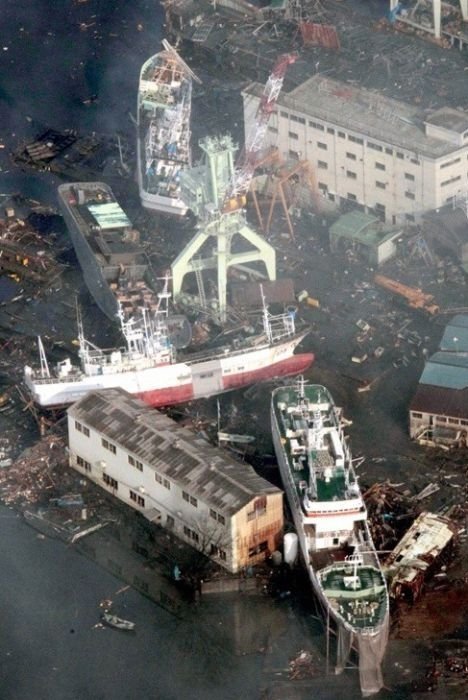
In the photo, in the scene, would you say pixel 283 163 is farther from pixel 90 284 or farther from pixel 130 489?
pixel 130 489

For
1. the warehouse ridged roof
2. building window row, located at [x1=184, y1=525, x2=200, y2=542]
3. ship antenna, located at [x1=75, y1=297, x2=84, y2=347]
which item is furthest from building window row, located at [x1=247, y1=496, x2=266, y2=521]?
the warehouse ridged roof

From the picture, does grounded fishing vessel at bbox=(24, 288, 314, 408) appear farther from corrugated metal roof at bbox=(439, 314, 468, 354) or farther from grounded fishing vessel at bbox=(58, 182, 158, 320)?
corrugated metal roof at bbox=(439, 314, 468, 354)

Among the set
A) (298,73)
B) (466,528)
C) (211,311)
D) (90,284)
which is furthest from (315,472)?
(298,73)

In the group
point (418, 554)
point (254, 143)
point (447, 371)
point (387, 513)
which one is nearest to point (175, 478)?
point (387, 513)

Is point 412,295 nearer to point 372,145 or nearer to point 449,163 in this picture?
point 449,163

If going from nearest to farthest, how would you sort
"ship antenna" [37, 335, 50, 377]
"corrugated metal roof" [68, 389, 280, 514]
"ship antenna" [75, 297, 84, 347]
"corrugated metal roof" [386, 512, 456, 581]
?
"corrugated metal roof" [386, 512, 456, 581], "corrugated metal roof" [68, 389, 280, 514], "ship antenna" [37, 335, 50, 377], "ship antenna" [75, 297, 84, 347]

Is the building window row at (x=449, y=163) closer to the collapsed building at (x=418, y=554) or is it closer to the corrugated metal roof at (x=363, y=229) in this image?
the corrugated metal roof at (x=363, y=229)
